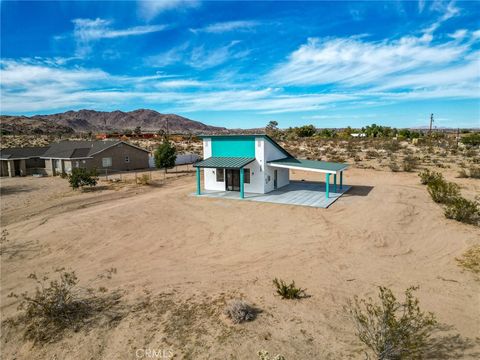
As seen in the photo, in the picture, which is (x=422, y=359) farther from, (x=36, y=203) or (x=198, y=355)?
(x=36, y=203)

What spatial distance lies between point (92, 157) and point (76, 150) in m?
2.57

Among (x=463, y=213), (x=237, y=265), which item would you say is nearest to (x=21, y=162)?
(x=237, y=265)

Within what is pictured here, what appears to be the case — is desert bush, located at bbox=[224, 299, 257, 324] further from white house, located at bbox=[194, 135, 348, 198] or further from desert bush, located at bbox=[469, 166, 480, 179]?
desert bush, located at bbox=[469, 166, 480, 179]

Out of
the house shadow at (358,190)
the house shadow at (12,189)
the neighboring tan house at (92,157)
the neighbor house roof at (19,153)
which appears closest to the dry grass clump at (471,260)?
the house shadow at (358,190)

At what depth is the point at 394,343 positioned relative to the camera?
5.70 m

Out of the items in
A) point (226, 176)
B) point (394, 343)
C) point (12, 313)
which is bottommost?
point (12, 313)

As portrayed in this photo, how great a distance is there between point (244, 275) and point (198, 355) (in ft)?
12.4

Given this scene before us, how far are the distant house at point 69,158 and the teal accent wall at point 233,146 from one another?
17.2 m

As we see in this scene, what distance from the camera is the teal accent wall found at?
71.8 ft

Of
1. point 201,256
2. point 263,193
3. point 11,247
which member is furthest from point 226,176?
point 11,247

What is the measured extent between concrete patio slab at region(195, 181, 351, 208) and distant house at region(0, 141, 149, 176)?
1770cm

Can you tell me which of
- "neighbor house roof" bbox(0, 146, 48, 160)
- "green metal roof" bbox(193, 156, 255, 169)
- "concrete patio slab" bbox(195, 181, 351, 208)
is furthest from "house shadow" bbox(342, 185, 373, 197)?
"neighbor house roof" bbox(0, 146, 48, 160)

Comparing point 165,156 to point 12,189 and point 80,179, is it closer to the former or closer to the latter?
point 80,179
